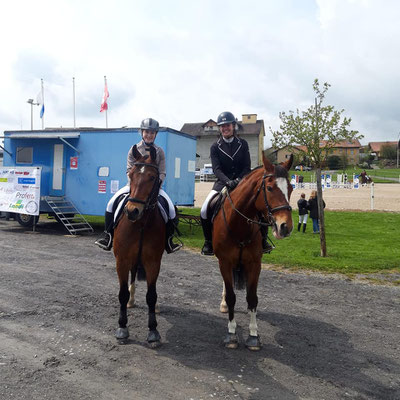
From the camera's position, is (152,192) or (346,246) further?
(346,246)

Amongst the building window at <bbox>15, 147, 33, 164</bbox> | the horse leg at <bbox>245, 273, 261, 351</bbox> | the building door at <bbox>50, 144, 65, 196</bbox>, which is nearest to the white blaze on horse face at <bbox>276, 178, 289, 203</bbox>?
the horse leg at <bbox>245, 273, 261, 351</bbox>

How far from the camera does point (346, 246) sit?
12641 millimetres

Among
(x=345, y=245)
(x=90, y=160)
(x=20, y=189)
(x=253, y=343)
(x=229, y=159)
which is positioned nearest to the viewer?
(x=253, y=343)

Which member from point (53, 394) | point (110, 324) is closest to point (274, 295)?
point (110, 324)

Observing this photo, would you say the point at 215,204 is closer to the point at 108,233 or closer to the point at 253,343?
the point at 108,233

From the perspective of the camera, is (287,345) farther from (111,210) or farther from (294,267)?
(294,267)

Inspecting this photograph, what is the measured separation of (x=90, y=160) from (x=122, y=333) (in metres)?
11.0

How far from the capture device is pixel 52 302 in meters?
6.52

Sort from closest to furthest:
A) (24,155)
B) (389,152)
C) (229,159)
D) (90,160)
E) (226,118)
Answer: (226,118), (229,159), (90,160), (24,155), (389,152)

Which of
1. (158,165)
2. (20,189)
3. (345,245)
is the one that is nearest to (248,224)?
(158,165)

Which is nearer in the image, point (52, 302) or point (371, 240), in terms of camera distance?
point (52, 302)

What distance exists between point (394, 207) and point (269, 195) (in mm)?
22180

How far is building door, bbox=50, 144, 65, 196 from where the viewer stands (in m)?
15.6

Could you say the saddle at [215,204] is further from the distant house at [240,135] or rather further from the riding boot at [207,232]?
the distant house at [240,135]
